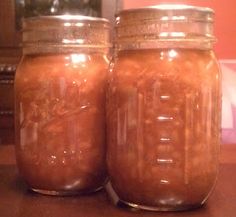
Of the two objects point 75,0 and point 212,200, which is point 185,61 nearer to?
point 212,200

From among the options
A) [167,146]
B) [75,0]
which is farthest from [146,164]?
[75,0]

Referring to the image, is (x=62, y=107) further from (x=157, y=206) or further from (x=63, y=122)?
(x=157, y=206)

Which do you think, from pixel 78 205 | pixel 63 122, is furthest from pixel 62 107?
pixel 78 205

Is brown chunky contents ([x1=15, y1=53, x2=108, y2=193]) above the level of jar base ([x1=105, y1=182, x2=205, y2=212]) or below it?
above

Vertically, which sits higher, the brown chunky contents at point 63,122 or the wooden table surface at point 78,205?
the brown chunky contents at point 63,122

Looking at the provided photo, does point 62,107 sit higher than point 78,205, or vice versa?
point 62,107
